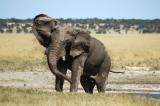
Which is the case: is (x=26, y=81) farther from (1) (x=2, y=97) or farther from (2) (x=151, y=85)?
(1) (x=2, y=97)

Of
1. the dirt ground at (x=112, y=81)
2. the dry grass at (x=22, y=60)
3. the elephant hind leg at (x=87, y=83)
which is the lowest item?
the dry grass at (x=22, y=60)

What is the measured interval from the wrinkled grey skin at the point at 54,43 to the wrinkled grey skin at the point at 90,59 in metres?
0.36

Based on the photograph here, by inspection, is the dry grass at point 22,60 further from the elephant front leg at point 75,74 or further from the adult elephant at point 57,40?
the elephant front leg at point 75,74

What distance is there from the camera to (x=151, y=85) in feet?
115

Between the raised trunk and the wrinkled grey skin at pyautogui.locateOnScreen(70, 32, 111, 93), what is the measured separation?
0.70 metres

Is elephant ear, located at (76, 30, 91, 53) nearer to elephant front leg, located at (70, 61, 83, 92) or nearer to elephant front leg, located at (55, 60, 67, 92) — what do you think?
elephant front leg, located at (70, 61, 83, 92)

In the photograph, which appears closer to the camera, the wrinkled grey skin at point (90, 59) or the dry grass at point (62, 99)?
the dry grass at point (62, 99)

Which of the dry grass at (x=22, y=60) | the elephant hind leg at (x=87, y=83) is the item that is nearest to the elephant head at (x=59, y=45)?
the elephant hind leg at (x=87, y=83)

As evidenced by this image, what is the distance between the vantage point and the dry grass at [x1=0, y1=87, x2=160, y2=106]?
18.5 m

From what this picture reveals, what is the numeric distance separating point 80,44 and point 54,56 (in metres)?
1.43

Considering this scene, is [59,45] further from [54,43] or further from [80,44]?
[80,44]

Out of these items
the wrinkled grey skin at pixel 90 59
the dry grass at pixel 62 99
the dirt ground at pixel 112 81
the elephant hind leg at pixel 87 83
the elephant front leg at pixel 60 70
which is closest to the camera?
the dry grass at pixel 62 99

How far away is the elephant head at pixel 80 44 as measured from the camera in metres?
22.8

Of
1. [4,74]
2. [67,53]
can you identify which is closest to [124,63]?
[4,74]
